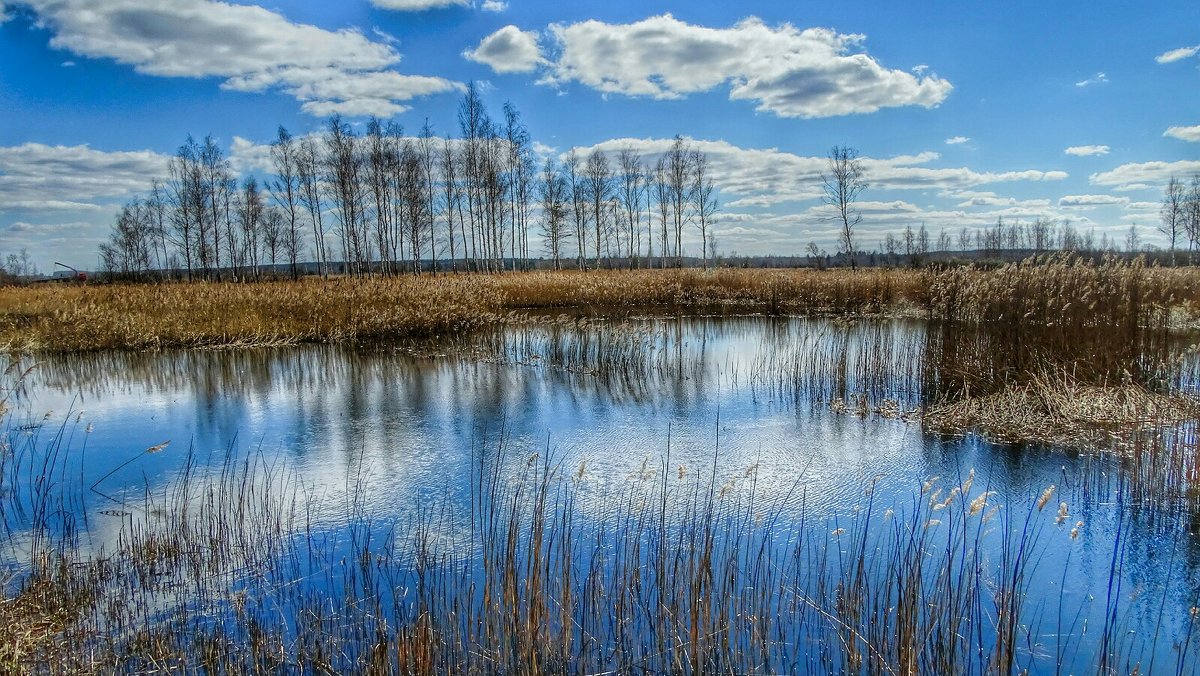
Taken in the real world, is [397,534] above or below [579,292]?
below

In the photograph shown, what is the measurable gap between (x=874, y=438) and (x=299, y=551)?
5294 mm

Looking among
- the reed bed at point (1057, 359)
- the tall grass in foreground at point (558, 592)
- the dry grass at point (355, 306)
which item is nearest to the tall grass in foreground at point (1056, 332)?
the reed bed at point (1057, 359)

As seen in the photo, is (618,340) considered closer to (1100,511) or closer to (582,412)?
(582,412)

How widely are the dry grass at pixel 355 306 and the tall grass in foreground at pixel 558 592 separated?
9898 mm

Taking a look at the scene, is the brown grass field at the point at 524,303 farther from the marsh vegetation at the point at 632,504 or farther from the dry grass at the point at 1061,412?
the dry grass at the point at 1061,412

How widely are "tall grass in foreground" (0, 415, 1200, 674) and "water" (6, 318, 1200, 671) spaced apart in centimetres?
9

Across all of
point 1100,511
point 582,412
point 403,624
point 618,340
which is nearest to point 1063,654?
point 1100,511

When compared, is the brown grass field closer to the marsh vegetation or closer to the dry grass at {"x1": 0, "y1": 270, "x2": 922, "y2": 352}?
the dry grass at {"x1": 0, "y1": 270, "x2": 922, "y2": 352}

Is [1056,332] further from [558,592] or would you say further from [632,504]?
[558,592]

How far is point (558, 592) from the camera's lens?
370cm

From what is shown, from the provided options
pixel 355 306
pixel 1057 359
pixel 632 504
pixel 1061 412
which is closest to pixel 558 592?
pixel 632 504

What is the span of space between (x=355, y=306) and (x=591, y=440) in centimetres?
1058

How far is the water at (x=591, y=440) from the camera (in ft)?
14.6

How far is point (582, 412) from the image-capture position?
838 centimetres
